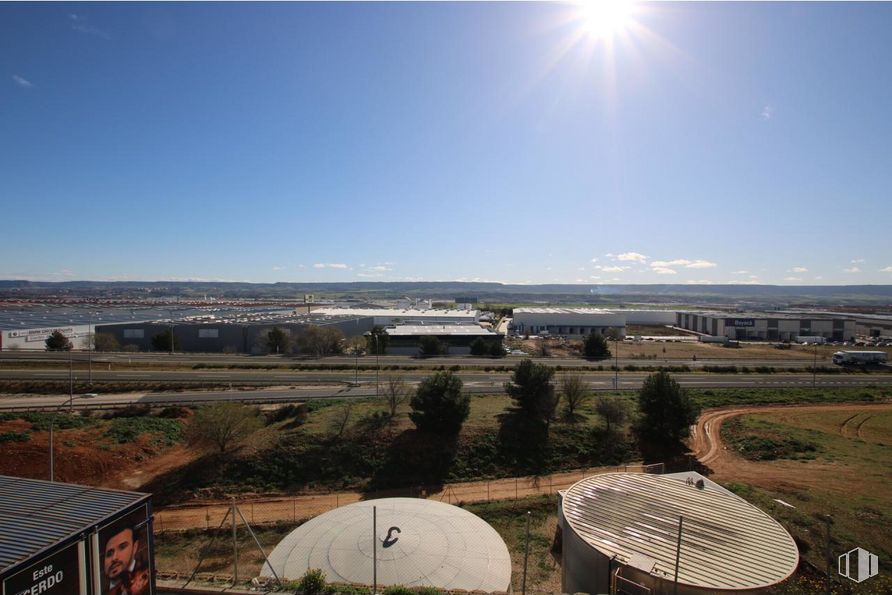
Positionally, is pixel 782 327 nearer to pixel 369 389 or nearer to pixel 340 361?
pixel 340 361

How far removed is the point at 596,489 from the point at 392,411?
19.9 meters

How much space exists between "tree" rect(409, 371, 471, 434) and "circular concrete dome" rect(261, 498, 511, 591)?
11921 mm

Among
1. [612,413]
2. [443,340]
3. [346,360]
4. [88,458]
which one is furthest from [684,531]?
[443,340]

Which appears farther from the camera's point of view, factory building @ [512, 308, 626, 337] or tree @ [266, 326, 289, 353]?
factory building @ [512, 308, 626, 337]

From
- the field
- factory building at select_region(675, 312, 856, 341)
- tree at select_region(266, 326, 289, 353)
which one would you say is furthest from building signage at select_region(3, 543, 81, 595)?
factory building at select_region(675, 312, 856, 341)

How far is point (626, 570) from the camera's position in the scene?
375 inches

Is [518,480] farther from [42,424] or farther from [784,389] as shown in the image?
[784,389]

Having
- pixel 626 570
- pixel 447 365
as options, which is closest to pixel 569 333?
pixel 447 365

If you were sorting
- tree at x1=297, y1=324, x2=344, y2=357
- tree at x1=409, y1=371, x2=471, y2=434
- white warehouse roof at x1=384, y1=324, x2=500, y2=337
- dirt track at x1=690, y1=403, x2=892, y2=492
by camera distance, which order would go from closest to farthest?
dirt track at x1=690, y1=403, x2=892, y2=492 < tree at x1=409, y1=371, x2=471, y2=434 < tree at x1=297, y1=324, x2=344, y2=357 < white warehouse roof at x1=384, y1=324, x2=500, y2=337

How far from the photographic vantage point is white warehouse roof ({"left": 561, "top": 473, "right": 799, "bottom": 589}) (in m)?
9.38

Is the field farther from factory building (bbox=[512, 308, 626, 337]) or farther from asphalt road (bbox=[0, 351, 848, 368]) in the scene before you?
factory building (bbox=[512, 308, 626, 337])

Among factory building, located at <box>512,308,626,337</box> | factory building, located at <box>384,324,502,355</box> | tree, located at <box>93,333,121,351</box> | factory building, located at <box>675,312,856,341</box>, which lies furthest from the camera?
factory building, located at <box>512,308,626,337</box>

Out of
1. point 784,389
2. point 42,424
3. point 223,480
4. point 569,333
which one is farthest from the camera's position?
point 569,333

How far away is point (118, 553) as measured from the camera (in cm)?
774
